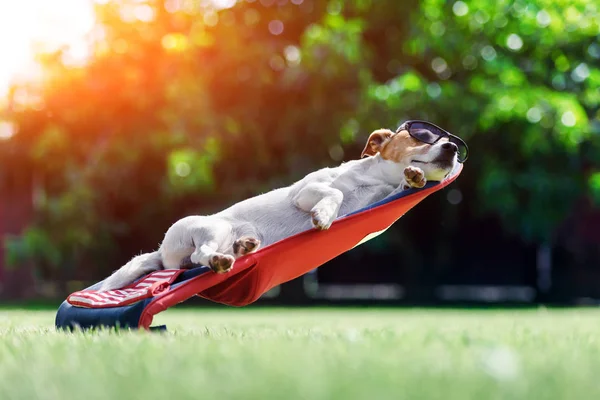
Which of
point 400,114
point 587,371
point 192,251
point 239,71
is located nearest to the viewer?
point 587,371

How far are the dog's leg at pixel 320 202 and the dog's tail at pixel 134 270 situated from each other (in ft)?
2.82

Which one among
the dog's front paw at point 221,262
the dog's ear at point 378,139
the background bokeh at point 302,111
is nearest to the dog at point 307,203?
the dog's ear at point 378,139

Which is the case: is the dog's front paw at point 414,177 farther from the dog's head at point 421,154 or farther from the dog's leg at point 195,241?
the dog's leg at point 195,241

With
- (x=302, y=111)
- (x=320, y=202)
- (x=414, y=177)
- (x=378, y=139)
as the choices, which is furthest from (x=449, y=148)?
(x=302, y=111)

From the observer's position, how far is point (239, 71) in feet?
40.3

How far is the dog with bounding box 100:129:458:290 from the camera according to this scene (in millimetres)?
3980

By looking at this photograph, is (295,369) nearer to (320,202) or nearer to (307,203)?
(320,202)

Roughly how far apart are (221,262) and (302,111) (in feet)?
28.6

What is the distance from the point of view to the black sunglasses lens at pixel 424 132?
13.9 ft

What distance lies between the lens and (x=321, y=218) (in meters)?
3.81

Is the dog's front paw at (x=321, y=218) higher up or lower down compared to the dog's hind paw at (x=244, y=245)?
higher up

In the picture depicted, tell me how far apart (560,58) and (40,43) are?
934cm

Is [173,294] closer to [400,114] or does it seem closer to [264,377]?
[264,377]

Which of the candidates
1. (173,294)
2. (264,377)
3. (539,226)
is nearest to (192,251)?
(173,294)
